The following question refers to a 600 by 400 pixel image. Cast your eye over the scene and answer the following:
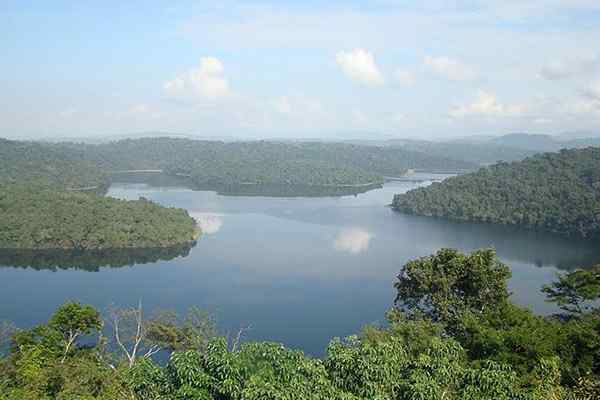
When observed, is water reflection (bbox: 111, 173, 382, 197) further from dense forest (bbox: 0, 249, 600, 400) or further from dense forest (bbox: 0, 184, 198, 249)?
dense forest (bbox: 0, 249, 600, 400)

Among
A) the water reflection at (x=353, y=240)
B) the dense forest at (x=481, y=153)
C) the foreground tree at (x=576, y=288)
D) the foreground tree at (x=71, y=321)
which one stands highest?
the dense forest at (x=481, y=153)

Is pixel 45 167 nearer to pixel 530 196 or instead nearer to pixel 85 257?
pixel 85 257

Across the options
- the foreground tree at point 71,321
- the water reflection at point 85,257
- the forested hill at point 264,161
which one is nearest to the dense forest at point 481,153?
the forested hill at point 264,161

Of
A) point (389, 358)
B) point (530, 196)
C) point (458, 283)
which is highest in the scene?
point (389, 358)

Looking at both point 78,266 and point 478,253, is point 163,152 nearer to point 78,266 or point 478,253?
point 78,266

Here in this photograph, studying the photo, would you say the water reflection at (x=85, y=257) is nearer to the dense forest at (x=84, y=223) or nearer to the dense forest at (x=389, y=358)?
the dense forest at (x=84, y=223)

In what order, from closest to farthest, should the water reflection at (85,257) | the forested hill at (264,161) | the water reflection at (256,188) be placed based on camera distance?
1. the water reflection at (85,257)
2. the water reflection at (256,188)
3. the forested hill at (264,161)

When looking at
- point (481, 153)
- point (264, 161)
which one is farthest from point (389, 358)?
point (481, 153)
